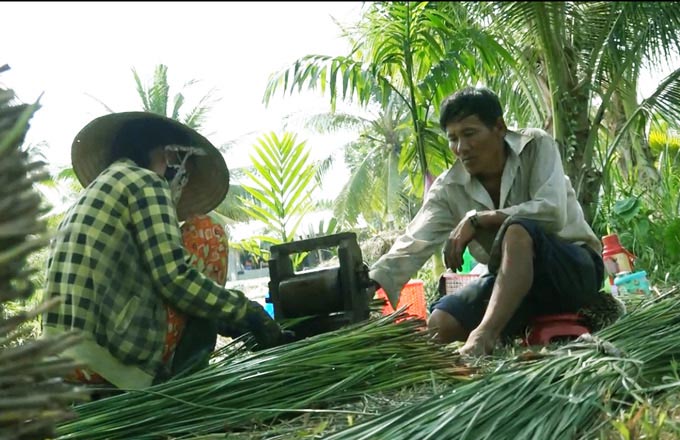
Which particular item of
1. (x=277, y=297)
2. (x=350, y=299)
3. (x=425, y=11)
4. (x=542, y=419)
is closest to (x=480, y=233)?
(x=350, y=299)

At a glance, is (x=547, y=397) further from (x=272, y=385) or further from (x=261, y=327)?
(x=261, y=327)

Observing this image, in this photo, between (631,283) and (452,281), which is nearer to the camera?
(452,281)

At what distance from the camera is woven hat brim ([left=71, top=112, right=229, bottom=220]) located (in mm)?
2879

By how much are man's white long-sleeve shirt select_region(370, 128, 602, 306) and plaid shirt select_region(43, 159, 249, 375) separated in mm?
1016

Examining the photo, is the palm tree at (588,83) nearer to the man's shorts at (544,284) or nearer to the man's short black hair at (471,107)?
the man's short black hair at (471,107)

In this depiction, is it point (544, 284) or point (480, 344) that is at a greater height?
point (544, 284)

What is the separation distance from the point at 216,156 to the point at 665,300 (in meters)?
1.76

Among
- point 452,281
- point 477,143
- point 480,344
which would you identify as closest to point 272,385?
point 480,344

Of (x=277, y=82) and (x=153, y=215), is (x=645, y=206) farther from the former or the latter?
(x=153, y=215)

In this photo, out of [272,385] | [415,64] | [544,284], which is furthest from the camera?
[415,64]

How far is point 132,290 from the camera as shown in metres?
2.55

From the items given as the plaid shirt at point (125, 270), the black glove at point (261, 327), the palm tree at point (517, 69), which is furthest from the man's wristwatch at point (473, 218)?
the palm tree at point (517, 69)

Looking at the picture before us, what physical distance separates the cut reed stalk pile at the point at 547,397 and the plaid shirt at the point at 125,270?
1.02 metres

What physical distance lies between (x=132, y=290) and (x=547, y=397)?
4.60 ft
